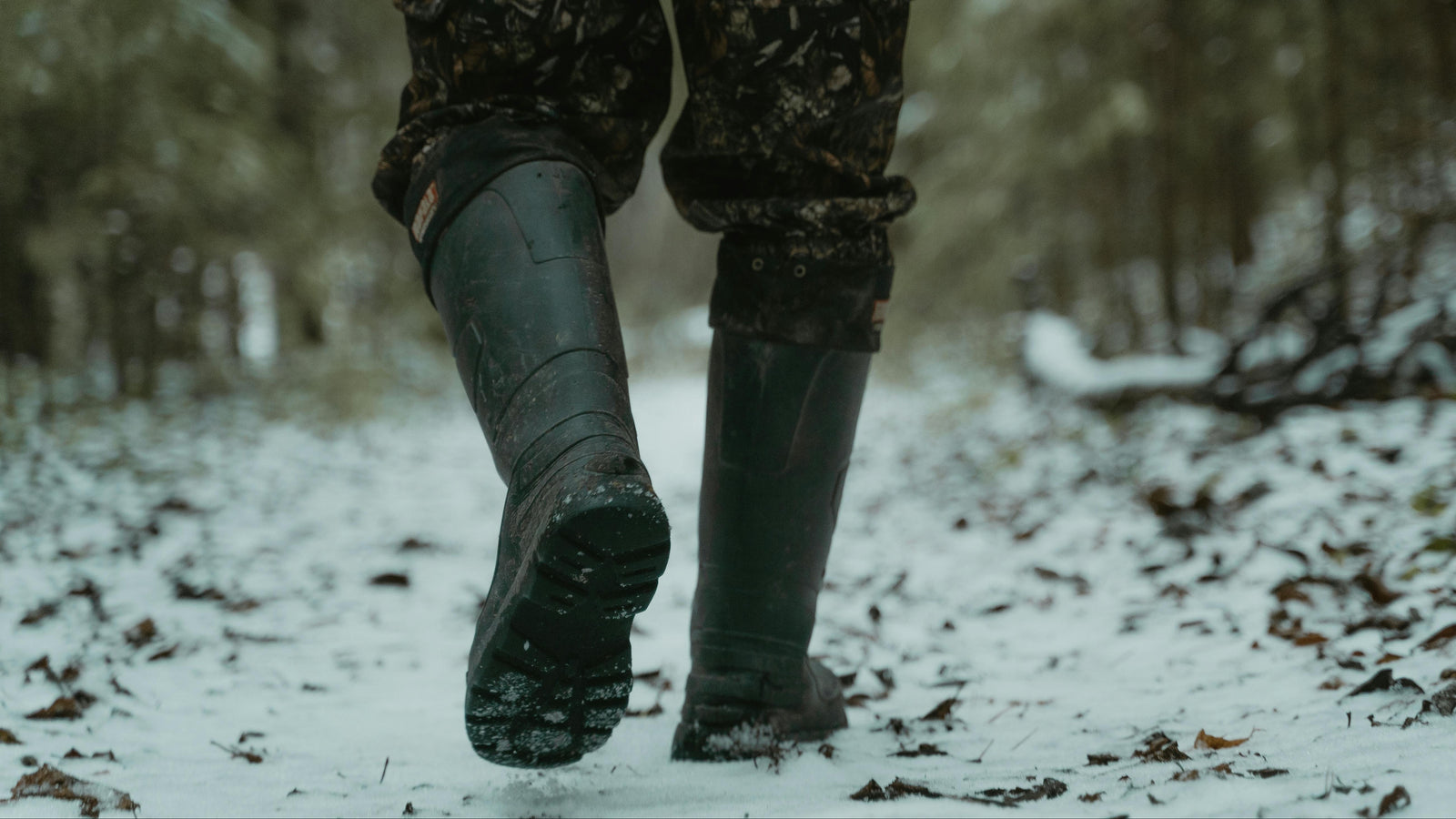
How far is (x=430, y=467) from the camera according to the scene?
4.54 metres

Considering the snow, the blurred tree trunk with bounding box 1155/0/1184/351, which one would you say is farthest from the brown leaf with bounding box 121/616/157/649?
the blurred tree trunk with bounding box 1155/0/1184/351

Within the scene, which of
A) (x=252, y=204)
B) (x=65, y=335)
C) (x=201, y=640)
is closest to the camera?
(x=201, y=640)

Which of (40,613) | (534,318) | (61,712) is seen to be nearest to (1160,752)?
(534,318)

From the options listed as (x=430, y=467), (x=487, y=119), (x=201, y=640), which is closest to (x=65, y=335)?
(x=430, y=467)

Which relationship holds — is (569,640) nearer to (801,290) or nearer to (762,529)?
(762,529)

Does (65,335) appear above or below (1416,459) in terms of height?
above

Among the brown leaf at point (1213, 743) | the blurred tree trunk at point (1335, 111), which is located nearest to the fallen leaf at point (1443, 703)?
the brown leaf at point (1213, 743)

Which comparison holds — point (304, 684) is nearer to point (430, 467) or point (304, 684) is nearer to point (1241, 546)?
point (1241, 546)

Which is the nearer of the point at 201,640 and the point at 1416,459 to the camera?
the point at 201,640

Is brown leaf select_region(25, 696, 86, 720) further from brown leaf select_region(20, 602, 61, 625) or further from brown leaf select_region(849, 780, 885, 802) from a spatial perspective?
brown leaf select_region(849, 780, 885, 802)

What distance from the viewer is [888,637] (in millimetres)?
1957

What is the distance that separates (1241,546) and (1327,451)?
3.05 feet

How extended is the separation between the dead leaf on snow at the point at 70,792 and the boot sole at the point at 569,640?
39 cm

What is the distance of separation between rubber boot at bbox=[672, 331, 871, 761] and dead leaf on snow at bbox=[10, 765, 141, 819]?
612 millimetres
